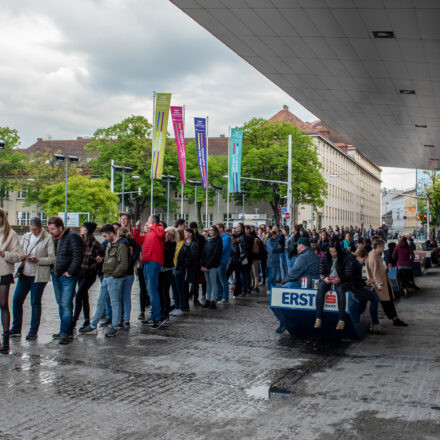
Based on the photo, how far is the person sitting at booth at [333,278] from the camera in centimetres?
949

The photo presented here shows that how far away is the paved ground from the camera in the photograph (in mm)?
5441

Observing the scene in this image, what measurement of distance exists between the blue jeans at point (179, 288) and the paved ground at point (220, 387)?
2.12m

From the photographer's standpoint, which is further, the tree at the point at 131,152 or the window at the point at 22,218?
the window at the point at 22,218

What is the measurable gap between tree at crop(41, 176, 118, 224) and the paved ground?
55739 millimetres

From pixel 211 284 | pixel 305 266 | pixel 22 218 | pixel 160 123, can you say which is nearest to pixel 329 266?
pixel 305 266

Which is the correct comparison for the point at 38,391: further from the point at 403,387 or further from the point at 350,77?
the point at 350,77

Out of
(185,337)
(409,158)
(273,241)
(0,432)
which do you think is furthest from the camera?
(409,158)

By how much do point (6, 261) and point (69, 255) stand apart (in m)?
1.14

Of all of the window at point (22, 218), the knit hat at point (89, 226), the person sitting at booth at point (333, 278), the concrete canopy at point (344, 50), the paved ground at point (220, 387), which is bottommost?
the paved ground at point (220, 387)

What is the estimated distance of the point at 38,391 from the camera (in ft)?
21.5

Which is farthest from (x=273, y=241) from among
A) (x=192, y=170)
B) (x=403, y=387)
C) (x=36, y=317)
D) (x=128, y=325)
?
(x=192, y=170)

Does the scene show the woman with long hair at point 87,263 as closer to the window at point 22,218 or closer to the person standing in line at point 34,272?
the person standing in line at point 34,272

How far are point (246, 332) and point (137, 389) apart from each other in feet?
13.9

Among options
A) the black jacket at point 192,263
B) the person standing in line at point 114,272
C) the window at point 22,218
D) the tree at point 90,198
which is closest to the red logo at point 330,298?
the person standing in line at point 114,272
